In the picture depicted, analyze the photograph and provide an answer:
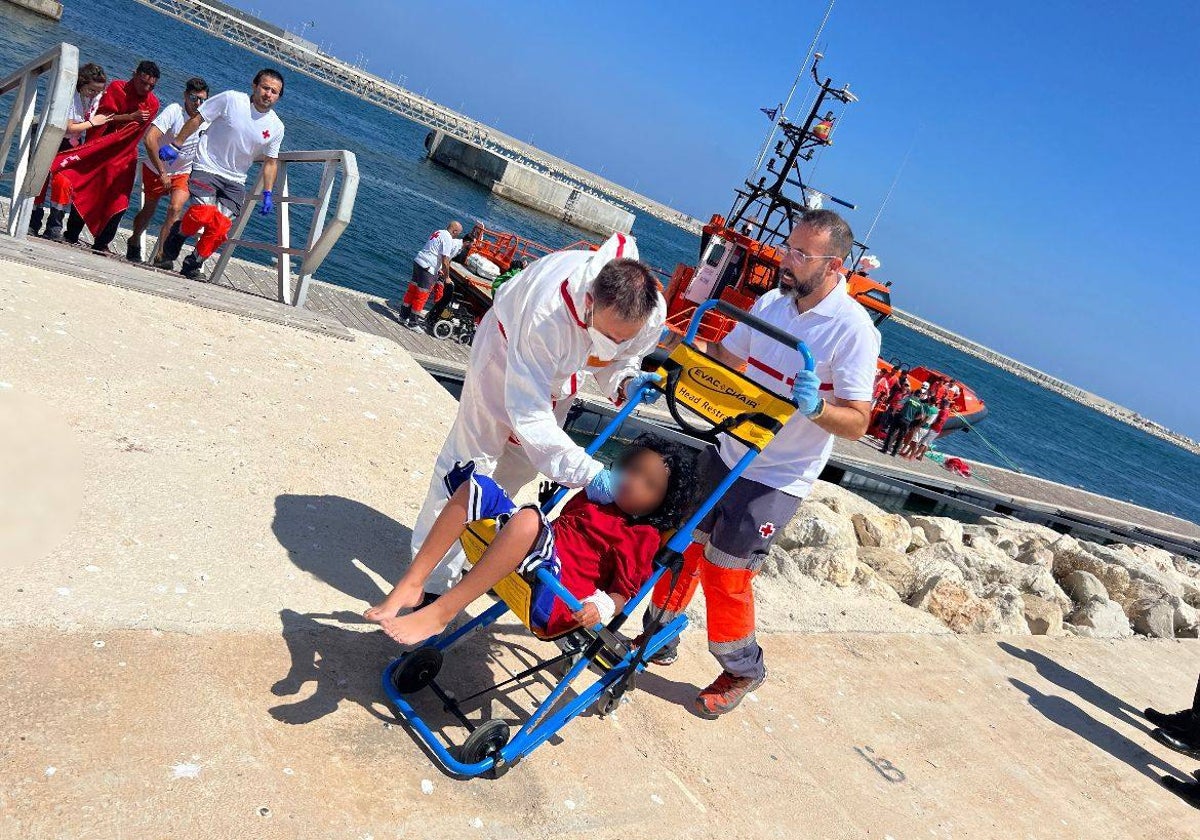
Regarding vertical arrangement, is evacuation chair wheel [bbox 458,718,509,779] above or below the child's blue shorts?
below

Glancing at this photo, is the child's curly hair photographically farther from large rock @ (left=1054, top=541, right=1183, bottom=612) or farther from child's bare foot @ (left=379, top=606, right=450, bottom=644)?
large rock @ (left=1054, top=541, right=1183, bottom=612)

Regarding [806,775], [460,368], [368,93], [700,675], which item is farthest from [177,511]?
[368,93]

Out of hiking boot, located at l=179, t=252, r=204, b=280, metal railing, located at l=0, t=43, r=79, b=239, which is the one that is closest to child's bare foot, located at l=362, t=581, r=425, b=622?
metal railing, located at l=0, t=43, r=79, b=239

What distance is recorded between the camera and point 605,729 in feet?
11.9

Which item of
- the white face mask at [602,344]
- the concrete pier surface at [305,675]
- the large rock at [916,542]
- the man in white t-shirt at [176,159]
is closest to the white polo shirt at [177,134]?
the man in white t-shirt at [176,159]

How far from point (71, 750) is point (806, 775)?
2.73 metres

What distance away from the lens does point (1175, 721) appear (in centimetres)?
572

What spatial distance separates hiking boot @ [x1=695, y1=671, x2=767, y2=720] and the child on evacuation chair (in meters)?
0.97

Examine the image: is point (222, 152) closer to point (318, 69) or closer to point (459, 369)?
point (459, 369)

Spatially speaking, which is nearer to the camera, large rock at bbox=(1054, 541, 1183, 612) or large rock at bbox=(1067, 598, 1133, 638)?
large rock at bbox=(1067, 598, 1133, 638)

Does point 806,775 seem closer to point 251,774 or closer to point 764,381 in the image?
point 764,381

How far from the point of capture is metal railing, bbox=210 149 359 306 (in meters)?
6.36

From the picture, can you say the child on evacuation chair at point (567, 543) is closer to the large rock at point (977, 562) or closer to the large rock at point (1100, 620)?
the large rock at point (977, 562)

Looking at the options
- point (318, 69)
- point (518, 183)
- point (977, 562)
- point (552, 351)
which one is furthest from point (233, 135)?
point (318, 69)
